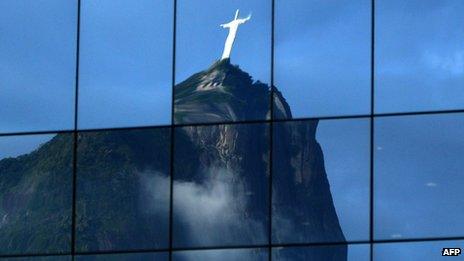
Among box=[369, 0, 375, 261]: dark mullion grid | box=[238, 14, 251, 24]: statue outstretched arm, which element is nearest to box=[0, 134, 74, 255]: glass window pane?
box=[238, 14, 251, 24]: statue outstretched arm

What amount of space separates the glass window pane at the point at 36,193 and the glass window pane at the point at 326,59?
4747 mm

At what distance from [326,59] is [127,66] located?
413 centimetres

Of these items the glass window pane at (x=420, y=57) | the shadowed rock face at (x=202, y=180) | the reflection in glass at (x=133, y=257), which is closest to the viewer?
the glass window pane at (x=420, y=57)

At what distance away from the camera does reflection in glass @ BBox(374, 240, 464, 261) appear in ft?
117

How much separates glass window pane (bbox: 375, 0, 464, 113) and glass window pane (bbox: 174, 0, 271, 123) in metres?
2.33

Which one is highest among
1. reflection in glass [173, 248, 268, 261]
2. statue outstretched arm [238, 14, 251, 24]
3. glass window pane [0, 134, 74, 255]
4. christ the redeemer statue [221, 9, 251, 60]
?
statue outstretched arm [238, 14, 251, 24]

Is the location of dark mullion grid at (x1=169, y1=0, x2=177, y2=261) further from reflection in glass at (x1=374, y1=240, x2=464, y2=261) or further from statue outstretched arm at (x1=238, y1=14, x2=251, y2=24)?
reflection in glass at (x1=374, y1=240, x2=464, y2=261)

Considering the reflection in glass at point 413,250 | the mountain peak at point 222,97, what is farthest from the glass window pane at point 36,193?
the reflection in glass at point 413,250

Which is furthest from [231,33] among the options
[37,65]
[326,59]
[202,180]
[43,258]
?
[43,258]

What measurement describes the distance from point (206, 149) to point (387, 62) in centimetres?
399

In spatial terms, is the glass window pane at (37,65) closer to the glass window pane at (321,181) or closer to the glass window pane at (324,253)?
the glass window pane at (321,181)

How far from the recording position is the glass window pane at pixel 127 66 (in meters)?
38.1

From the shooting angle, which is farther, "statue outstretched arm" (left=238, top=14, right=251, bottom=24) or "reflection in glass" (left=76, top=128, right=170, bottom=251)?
"statue outstretched arm" (left=238, top=14, right=251, bottom=24)

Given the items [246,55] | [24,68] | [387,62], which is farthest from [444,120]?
[24,68]
